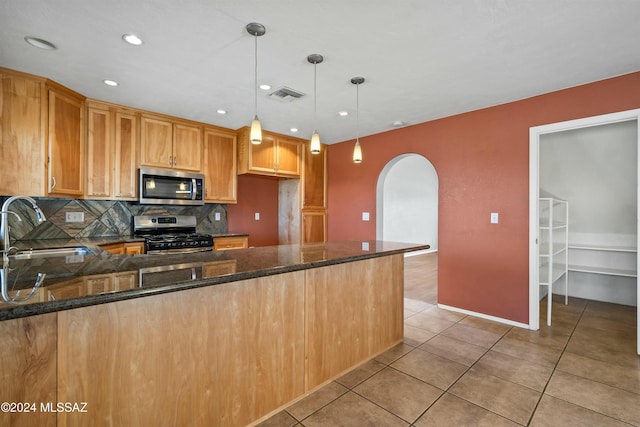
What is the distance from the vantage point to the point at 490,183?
130 inches

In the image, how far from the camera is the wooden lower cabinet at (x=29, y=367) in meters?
0.98

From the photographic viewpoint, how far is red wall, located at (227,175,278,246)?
15.3 feet

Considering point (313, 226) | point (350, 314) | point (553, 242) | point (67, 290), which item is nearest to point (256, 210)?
point (313, 226)

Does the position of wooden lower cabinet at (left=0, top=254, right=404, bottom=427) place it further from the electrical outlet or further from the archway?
the archway

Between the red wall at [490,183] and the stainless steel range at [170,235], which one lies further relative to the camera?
the stainless steel range at [170,235]

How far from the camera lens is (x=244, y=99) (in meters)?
3.12

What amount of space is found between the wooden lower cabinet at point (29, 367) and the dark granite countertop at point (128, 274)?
0.12 metres

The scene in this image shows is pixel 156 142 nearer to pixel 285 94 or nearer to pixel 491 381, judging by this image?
pixel 285 94

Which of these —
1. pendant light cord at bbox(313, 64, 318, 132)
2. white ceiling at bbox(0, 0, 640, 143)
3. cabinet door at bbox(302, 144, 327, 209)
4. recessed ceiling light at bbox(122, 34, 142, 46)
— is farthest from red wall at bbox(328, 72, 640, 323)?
recessed ceiling light at bbox(122, 34, 142, 46)

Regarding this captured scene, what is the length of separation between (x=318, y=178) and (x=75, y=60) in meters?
3.36

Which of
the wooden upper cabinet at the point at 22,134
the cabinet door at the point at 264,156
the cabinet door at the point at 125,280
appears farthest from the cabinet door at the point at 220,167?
the cabinet door at the point at 125,280

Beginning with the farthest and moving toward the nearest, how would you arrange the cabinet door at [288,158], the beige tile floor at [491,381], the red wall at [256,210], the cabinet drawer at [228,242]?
the red wall at [256,210] < the cabinet door at [288,158] < the cabinet drawer at [228,242] < the beige tile floor at [491,381]

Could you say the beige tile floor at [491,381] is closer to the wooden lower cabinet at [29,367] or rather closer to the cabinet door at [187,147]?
the wooden lower cabinet at [29,367]

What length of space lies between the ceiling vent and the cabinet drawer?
1960 millimetres
